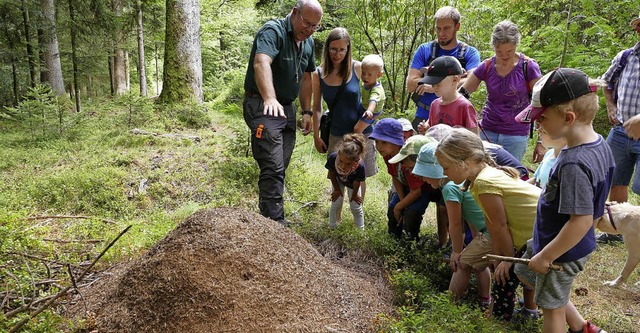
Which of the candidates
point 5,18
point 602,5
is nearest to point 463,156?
point 602,5

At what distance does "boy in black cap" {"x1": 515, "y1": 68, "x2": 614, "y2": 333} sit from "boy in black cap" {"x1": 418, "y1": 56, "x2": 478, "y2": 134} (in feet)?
4.81

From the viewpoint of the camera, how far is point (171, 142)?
700 cm

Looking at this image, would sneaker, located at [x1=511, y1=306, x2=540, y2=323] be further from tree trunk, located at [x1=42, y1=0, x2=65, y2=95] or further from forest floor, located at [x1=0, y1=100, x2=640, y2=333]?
tree trunk, located at [x1=42, y1=0, x2=65, y2=95]

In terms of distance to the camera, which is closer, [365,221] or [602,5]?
[365,221]

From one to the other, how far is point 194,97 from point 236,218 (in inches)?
261

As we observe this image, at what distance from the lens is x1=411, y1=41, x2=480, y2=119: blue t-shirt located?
4.25 meters

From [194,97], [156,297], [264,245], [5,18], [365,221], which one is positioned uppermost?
[5,18]

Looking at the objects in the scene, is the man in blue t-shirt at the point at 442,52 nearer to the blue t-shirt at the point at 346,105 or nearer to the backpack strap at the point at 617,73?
the blue t-shirt at the point at 346,105

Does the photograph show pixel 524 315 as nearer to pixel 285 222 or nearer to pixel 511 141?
pixel 511 141

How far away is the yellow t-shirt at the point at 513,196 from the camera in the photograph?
100 inches

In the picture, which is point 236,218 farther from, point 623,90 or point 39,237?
point 623,90

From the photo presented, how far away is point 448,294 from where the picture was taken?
2822 millimetres

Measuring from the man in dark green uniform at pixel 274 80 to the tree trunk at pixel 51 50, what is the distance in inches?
347

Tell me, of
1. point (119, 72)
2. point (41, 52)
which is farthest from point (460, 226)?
point (119, 72)
